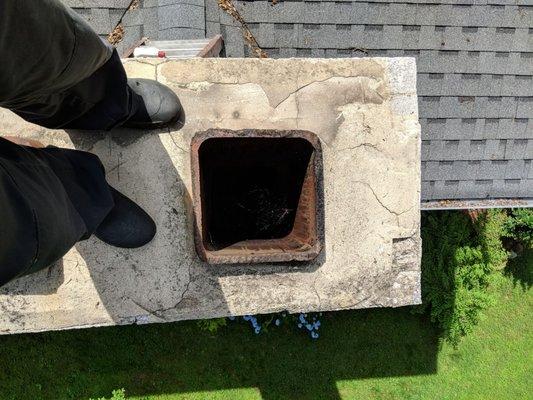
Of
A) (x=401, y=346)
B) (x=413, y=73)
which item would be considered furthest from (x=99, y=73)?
(x=401, y=346)

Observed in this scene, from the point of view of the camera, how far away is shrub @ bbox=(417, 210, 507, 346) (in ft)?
15.6

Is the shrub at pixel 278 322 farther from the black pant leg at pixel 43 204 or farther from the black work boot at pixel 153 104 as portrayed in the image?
the black pant leg at pixel 43 204

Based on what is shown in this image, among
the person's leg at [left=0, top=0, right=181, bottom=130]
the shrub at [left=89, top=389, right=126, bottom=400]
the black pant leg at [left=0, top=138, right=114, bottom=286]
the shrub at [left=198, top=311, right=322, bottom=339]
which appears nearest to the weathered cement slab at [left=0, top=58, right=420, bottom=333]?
the person's leg at [left=0, top=0, right=181, bottom=130]

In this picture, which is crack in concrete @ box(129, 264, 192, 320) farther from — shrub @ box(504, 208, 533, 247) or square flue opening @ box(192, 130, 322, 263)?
shrub @ box(504, 208, 533, 247)

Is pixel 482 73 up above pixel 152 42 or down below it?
below

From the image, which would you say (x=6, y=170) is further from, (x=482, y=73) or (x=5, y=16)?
(x=482, y=73)

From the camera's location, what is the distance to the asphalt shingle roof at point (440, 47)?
2822mm

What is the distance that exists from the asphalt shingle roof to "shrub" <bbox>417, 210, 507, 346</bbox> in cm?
132

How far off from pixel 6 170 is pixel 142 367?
152 inches

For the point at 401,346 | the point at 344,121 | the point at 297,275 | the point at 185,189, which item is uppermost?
the point at 344,121

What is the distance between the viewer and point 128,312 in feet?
8.30

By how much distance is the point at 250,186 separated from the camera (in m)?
3.11

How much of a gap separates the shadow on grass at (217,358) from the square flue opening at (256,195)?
7.10 feet

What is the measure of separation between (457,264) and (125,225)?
377 centimetres
